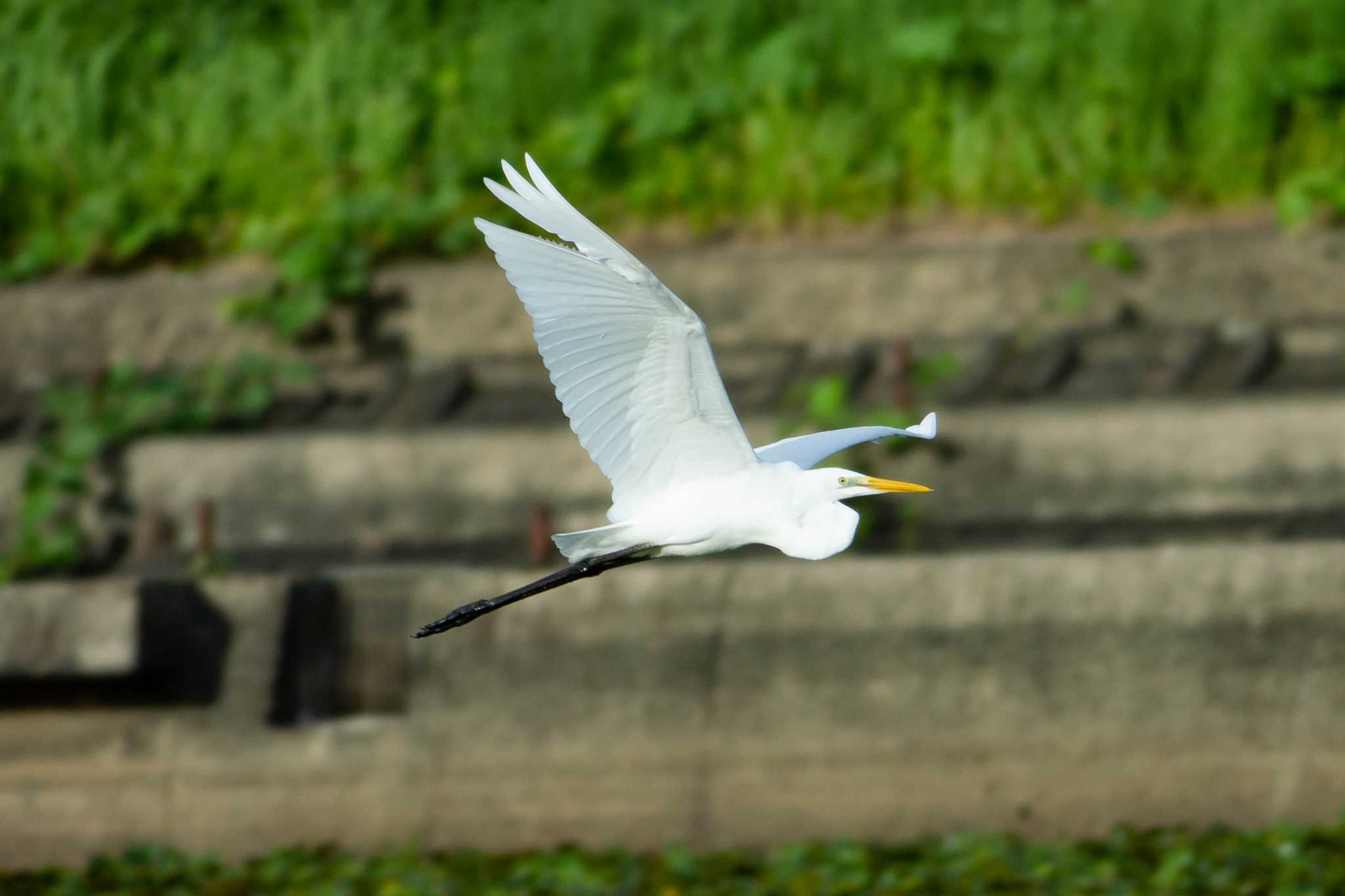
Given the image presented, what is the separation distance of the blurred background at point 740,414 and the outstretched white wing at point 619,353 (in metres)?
1.36

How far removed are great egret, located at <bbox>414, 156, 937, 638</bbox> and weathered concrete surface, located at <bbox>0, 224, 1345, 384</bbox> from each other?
2.22m

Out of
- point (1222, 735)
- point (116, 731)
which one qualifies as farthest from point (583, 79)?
point (1222, 735)

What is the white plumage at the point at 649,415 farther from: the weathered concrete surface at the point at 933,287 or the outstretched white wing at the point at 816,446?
the weathered concrete surface at the point at 933,287

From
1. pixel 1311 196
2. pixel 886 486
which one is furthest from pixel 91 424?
pixel 1311 196

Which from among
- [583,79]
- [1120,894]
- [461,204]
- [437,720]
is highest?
[583,79]

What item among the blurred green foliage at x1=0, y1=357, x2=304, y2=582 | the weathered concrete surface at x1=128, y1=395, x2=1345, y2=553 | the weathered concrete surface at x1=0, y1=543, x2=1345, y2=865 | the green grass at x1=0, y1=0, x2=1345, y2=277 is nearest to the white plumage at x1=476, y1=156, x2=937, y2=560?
the weathered concrete surface at x1=0, y1=543, x2=1345, y2=865

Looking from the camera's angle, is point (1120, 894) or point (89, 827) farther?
point (89, 827)

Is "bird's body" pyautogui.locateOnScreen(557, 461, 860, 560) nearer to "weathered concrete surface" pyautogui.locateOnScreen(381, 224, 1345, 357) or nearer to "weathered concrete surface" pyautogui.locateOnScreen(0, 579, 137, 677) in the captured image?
"weathered concrete surface" pyautogui.locateOnScreen(0, 579, 137, 677)

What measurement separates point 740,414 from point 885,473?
479 mm

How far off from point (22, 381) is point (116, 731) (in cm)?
170

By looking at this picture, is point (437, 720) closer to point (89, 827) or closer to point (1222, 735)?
point (89, 827)

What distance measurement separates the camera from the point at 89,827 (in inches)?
191

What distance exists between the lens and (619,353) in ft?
10.6

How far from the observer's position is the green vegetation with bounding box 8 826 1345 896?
14.0ft
